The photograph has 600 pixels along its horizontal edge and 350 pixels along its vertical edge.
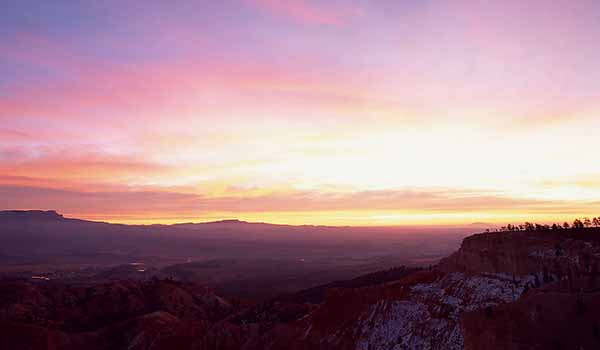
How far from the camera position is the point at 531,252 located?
107ft

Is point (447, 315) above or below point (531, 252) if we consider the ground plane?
below

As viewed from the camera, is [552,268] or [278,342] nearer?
[552,268]

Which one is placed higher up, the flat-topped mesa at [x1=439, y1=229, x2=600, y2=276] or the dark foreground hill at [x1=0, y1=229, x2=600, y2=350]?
the flat-topped mesa at [x1=439, y1=229, x2=600, y2=276]

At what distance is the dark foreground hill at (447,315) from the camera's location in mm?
19266

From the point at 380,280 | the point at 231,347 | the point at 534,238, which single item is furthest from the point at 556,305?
the point at 380,280

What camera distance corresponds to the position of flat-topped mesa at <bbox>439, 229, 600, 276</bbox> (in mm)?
29641

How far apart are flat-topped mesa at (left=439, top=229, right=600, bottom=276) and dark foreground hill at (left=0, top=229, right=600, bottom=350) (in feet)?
0.24

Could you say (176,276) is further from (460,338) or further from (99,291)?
(460,338)

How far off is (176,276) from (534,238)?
153860mm

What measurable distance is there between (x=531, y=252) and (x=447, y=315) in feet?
24.5

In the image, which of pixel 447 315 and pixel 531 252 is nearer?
pixel 531 252

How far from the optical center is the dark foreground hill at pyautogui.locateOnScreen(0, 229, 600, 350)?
19.3 metres

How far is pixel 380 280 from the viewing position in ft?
267

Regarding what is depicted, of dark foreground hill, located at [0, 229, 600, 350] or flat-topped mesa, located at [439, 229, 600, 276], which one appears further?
flat-topped mesa, located at [439, 229, 600, 276]
